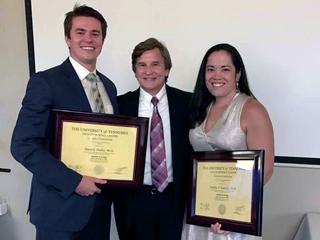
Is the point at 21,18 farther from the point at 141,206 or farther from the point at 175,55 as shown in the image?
the point at 141,206

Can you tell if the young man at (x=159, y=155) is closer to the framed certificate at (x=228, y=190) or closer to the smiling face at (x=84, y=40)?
the framed certificate at (x=228, y=190)

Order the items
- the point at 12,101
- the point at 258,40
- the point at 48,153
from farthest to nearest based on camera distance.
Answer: the point at 12,101
the point at 258,40
the point at 48,153

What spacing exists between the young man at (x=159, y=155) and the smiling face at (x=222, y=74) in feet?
0.70

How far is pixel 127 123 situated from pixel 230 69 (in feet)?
1.73

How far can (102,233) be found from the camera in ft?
5.03

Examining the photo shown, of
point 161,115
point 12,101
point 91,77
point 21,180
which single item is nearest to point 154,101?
point 161,115

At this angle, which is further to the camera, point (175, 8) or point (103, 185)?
point (175, 8)

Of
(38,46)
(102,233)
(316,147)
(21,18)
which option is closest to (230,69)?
(316,147)

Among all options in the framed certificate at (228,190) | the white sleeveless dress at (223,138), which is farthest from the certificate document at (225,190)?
the white sleeveless dress at (223,138)

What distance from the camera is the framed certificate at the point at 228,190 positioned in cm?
130

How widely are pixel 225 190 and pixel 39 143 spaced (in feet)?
2.53

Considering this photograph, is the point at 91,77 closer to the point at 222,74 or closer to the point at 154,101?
the point at 154,101

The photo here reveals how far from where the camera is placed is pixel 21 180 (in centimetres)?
238

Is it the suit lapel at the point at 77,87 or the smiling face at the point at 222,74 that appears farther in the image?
the smiling face at the point at 222,74
